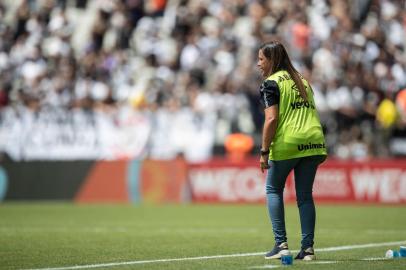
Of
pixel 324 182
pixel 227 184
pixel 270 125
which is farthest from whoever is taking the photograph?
pixel 227 184

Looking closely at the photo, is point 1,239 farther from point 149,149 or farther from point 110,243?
point 149,149

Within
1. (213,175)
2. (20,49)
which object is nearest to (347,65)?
(213,175)

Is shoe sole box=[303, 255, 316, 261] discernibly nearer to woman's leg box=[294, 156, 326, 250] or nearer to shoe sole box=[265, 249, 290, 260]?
woman's leg box=[294, 156, 326, 250]

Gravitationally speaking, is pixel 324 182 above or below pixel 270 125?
below

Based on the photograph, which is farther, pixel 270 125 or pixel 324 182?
pixel 324 182

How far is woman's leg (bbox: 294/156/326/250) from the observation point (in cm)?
989

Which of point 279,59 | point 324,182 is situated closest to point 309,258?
point 279,59

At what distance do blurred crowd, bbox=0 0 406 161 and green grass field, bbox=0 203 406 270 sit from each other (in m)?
2.77

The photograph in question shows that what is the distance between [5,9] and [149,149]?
10065mm

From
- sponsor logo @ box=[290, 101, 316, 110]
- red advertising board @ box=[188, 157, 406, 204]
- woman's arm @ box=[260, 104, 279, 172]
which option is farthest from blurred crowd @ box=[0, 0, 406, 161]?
woman's arm @ box=[260, 104, 279, 172]

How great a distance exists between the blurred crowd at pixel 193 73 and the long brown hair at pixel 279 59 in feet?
43.5

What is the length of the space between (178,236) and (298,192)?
157 inches

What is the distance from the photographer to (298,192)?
392 inches

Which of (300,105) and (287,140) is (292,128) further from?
(300,105)
